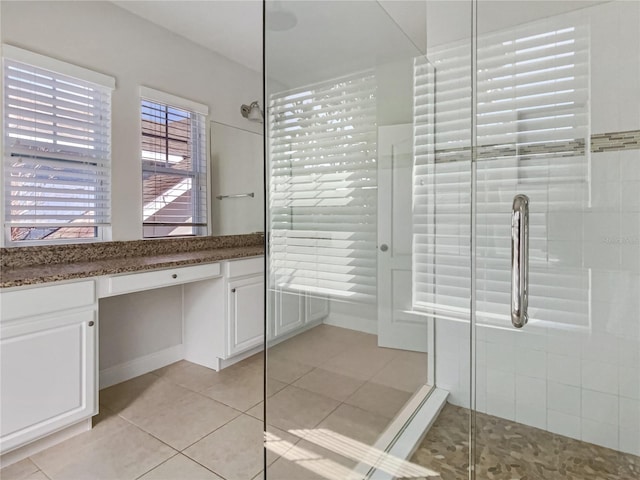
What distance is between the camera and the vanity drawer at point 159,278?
77.2 inches

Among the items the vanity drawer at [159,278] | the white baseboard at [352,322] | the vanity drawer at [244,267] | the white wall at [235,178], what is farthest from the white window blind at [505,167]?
the white wall at [235,178]

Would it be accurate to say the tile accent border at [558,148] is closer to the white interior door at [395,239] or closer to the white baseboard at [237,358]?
the white interior door at [395,239]

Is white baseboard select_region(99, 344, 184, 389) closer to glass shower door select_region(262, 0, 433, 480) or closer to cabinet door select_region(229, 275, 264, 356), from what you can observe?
cabinet door select_region(229, 275, 264, 356)

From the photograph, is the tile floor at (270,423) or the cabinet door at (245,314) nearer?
the tile floor at (270,423)

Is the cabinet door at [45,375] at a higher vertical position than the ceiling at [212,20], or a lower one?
lower

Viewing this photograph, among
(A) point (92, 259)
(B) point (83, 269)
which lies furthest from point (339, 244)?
(A) point (92, 259)

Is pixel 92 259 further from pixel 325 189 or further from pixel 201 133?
pixel 325 189

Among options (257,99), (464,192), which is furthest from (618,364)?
(257,99)

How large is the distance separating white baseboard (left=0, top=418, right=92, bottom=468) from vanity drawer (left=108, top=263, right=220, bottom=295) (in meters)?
0.68

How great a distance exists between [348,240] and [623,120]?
4.49 ft

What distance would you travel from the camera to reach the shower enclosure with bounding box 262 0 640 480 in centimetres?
164

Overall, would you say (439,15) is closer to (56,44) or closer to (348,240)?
(348,240)

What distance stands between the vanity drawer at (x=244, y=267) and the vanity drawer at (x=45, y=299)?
0.93 meters

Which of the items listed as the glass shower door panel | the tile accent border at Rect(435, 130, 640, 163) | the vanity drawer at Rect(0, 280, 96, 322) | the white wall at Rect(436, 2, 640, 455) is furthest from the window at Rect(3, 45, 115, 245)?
the white wall at Rect(436, 2, 640, 455)
